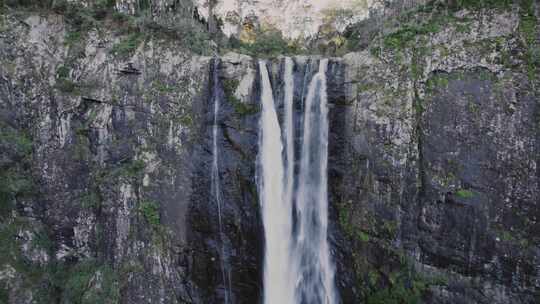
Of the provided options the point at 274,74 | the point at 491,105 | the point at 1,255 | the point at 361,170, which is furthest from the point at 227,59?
the point at 1,255

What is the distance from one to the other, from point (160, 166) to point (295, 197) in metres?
3.64

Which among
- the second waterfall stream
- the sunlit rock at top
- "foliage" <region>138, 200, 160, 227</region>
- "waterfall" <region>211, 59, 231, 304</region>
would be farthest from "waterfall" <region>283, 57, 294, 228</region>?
the sunlit rock at top

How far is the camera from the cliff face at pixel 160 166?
25.8 feet

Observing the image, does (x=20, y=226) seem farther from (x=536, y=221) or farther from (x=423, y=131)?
(x=536, y=221)

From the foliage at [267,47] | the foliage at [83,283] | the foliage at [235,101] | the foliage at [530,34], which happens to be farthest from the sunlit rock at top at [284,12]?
the foliage at [83,283]

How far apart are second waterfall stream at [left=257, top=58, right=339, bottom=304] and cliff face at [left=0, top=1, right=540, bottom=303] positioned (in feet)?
0.95

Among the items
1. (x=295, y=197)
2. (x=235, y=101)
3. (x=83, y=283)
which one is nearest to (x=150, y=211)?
(x=83, y=283)

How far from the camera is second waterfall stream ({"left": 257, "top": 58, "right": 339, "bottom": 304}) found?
8.52 meters

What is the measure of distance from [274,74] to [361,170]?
331 centimetres

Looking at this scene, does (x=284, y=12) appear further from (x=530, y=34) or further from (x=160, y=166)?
(x=530, y=34)

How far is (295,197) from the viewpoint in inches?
338

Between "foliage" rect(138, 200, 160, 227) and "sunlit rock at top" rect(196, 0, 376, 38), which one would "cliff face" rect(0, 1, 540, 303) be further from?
"sunlit rock at top" rect(196, 0, 376, 38)

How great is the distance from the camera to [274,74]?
8781mm

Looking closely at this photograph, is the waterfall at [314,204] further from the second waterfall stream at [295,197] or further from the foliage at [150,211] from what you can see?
the foliage at [150,211]
